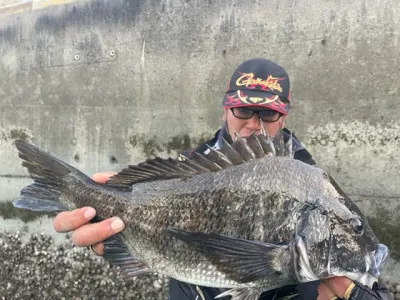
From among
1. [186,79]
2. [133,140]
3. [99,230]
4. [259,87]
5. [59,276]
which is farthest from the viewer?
[59,276]

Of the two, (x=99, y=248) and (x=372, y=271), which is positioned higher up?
(x=372, y=271)

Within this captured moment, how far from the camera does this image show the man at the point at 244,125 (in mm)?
1787

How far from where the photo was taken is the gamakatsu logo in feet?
6.85

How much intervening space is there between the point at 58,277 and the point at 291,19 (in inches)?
137

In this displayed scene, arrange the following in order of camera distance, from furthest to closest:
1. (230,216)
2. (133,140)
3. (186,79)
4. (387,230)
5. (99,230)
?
(133,140)
(186,79)
(387,230)
(99,230)
(230,216)

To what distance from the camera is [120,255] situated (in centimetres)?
185

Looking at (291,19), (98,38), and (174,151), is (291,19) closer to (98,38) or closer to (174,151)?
(174,151)

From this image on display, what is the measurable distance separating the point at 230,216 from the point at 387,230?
2229 mm

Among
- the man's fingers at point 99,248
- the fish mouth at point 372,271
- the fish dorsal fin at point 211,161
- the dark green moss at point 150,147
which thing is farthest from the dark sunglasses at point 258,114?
the dark green moss at point 150,147

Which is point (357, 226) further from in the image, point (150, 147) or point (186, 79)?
point (150, 147)

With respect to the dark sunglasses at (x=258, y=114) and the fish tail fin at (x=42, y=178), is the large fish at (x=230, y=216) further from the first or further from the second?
the dark sunglasses at (x=258, y=114)

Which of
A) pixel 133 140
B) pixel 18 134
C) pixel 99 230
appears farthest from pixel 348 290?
pixel 18 134

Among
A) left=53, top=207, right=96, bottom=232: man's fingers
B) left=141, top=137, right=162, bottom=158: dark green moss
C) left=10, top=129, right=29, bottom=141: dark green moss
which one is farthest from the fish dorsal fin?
left=10, top=129, right=29, bottom=141: dark green moss

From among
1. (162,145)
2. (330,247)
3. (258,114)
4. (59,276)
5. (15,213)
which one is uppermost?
(258,114)
